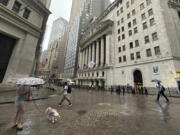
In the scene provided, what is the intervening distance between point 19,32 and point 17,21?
1731mm

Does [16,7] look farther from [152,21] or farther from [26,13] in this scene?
[152,21]

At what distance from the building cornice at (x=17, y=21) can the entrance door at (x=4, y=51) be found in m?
2.90

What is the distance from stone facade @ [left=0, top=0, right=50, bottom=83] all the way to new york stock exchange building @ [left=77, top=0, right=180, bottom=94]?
23.3 metres

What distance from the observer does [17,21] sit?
1393 centimetres

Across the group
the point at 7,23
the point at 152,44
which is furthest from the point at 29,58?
the point at 152,44

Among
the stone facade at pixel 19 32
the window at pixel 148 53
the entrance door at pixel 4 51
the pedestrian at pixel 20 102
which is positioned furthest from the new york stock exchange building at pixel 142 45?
the entrance door at pixel 4 51

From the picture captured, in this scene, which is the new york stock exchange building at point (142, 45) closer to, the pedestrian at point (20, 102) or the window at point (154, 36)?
the window at point (154, 36)

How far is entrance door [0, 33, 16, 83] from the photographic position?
13.6 metres

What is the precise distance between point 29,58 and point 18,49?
83.7 inches

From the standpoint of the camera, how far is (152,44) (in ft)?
67.9

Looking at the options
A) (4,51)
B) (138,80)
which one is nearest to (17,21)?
(4,51)

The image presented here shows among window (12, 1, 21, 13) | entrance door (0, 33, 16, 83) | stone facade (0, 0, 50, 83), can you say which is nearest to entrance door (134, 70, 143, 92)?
stone facade (0, 0, 50, 83)

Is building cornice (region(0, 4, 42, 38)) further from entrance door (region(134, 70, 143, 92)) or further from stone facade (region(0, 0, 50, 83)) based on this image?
entrance door (region(134, 70, 143, 92))

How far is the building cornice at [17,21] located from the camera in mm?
12387
